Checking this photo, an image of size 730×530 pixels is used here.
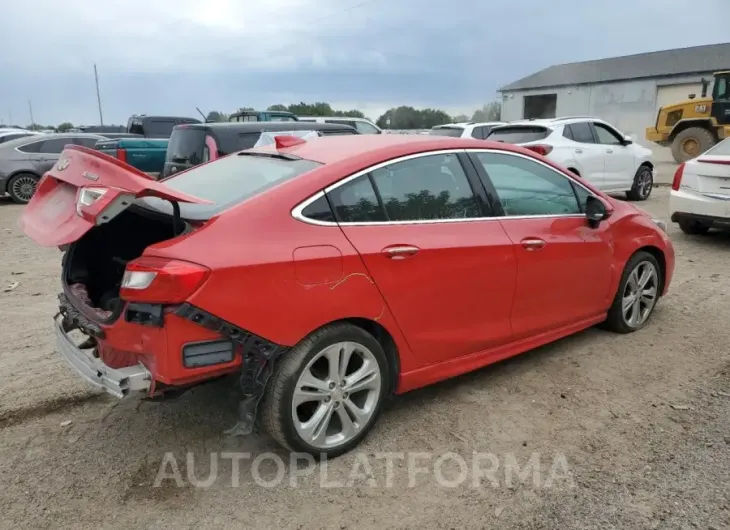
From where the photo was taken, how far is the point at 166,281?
2469 mm

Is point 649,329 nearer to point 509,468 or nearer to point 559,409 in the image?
point 559,409

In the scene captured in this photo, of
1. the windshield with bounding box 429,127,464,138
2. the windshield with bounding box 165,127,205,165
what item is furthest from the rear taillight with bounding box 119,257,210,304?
the windshield with bounding box 429,127,464,138

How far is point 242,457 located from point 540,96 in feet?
146

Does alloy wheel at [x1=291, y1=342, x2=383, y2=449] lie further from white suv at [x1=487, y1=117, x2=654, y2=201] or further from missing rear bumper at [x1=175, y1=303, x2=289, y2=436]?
white suv at [x1=487, y1=117, x2=654, y2=201]

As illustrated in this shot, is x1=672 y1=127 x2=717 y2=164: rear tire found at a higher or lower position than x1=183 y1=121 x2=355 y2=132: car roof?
lower

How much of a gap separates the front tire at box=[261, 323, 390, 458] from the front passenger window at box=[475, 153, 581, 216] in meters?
1.39

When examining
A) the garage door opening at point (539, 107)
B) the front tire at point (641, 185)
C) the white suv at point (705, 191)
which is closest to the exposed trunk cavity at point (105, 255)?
the white suv at point (705, 191)

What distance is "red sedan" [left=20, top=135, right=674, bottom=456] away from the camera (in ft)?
8.47

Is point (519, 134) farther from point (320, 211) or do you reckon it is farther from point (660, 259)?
point (320, 211)

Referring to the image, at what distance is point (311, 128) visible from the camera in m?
9.01

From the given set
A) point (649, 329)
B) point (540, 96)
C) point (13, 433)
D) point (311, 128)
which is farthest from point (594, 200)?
point (540, 96)

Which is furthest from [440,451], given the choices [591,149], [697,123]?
[697,123]

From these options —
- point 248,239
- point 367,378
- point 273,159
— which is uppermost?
point 273,159

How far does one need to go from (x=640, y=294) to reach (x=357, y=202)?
2896 millimetres
